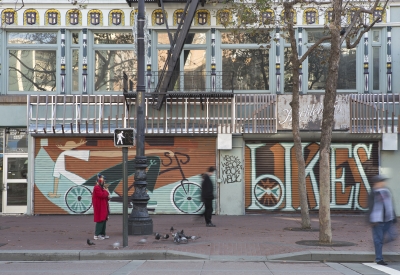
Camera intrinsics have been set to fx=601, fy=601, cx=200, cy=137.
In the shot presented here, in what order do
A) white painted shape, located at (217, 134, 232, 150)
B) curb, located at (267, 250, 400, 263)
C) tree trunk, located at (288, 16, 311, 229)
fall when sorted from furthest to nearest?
white painted shape, located at (217, 134, 232, 150) → tree trunk, located at (288, 16, 311, 229) → curb, located at (267, 250, 400, 263)

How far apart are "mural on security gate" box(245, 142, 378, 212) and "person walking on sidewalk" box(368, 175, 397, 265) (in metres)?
11.1

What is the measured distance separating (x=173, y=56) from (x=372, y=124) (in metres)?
7.83

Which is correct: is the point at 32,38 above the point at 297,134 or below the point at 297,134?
above

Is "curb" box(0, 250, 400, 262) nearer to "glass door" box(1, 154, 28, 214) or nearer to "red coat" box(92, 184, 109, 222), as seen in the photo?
"red coat" box(92, 184, 109, 222)

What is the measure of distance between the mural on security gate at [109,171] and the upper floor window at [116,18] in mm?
4657

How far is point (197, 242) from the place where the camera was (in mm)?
14945

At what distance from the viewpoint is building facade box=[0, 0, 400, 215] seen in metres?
22.8

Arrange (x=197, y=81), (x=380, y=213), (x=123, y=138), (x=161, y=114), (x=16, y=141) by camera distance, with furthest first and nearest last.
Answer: (x=16, y=141) < (x=197, y=81) < (x=161, y=114) < (x=123, y=138) < (x=380, y=213)

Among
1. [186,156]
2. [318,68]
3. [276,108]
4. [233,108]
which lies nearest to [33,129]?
[186,156]

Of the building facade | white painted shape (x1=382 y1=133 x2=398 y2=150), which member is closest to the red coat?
the building facade

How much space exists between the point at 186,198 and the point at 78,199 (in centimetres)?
416

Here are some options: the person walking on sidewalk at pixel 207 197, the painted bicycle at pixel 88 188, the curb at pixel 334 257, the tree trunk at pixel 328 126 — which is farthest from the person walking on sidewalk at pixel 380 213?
the painted bicycle at pixel 88 188

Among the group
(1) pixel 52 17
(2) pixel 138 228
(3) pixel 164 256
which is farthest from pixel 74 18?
(3) pixel 164 256

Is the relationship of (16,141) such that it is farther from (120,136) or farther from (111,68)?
(120,136)
